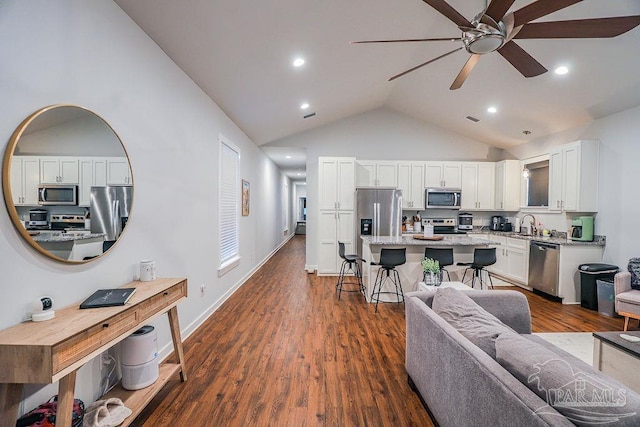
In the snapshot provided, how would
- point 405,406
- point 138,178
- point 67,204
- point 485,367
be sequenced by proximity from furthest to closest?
point 138,178
point 405,406
point 67,204
point 485,367

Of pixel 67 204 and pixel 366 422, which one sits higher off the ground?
pixel 67 204

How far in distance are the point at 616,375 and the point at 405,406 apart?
147 cm

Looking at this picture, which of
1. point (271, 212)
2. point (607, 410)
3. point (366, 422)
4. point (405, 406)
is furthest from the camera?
point (271, 212)

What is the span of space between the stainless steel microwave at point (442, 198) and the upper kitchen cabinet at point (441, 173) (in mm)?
165

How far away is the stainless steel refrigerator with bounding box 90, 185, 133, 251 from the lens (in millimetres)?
1889

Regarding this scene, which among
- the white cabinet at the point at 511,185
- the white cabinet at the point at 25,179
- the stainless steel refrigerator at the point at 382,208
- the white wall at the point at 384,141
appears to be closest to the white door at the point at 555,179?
the white cabinet at the point at 511,185

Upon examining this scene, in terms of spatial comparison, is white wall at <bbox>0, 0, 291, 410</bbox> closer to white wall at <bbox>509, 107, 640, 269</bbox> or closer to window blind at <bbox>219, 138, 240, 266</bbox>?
window blind at <bbox>219, 138, 240, 266</bbox>

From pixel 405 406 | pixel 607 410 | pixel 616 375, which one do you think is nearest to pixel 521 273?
pixel 616 375

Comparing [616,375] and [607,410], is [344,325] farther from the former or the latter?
[607,410]

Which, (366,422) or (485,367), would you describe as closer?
(485,367)

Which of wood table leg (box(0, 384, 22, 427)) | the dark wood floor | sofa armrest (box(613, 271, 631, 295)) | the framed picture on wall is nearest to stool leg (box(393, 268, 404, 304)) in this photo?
the dark wood floor

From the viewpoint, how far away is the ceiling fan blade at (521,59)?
2236 mm

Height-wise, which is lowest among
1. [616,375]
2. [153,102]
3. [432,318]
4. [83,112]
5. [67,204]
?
[616,375]

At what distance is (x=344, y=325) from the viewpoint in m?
3.48
